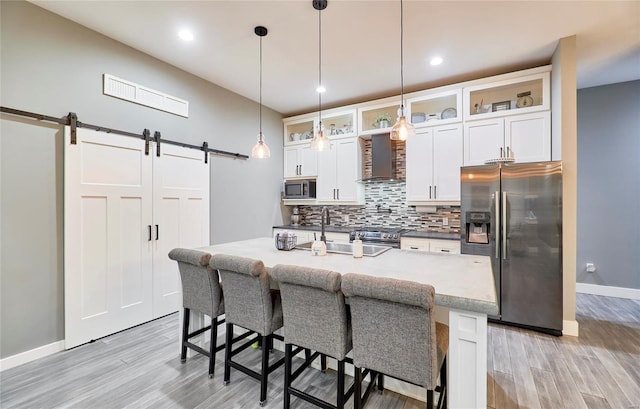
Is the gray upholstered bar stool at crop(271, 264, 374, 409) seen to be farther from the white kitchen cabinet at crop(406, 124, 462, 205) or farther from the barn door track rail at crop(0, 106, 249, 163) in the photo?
the white kitchen cabinet at crop(406, 124, 462, 205)

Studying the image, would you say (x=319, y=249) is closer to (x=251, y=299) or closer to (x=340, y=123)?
(x=251, y=299)

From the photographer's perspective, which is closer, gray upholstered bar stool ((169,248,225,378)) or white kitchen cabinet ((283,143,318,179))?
gray upholstered bar stool ((169,248,225,378))

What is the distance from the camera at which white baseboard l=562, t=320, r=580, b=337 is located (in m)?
2.90

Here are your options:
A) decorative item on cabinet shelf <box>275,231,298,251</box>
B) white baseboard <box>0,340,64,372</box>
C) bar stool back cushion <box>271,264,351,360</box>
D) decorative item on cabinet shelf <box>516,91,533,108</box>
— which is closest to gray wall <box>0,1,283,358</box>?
white baseboard <box>0,340,64,372</box>

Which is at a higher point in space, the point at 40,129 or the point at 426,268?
the point at 40,129

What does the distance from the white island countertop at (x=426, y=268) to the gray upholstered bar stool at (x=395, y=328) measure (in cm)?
17

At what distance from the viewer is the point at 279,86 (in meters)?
4.08

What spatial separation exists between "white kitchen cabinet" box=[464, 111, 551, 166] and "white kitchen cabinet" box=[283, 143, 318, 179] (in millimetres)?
2330

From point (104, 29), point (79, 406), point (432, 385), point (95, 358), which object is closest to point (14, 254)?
point (95, 358)

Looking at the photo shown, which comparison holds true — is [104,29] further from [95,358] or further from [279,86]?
[95,358]

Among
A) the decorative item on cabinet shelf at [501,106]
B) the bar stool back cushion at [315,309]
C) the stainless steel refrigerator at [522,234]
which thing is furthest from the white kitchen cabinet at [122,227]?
the decorative item on cabinet shelf at [501,106]

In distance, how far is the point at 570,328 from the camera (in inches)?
115

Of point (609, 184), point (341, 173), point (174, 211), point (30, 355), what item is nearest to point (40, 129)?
point (174, 211)

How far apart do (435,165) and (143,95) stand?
3624mm
